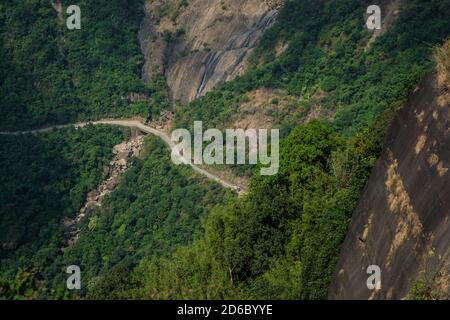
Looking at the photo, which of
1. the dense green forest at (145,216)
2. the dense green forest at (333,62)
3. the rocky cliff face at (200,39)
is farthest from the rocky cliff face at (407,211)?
the rocky cliff face at (200,39)

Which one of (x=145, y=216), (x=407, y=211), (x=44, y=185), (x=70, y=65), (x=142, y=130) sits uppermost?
(x=70, y=65)

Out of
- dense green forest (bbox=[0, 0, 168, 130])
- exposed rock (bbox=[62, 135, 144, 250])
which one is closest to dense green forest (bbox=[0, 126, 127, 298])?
exposed rock (bbox=[62, 135, 144, 250])

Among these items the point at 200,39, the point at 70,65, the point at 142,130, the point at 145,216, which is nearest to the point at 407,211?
the point at 145,216

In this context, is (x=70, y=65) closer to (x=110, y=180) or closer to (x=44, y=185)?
(x=44, y=185)

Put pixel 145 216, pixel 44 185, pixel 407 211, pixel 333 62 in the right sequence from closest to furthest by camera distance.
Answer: pixel 407 211 → pixel 145 216 → pixel 333 62 → pixel 44 185

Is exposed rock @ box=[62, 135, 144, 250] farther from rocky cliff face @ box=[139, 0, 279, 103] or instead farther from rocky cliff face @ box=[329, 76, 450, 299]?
rocky cliff face @ box=[329, 76, 450, 299]

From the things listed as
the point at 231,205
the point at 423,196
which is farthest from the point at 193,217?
the point at 423,196
